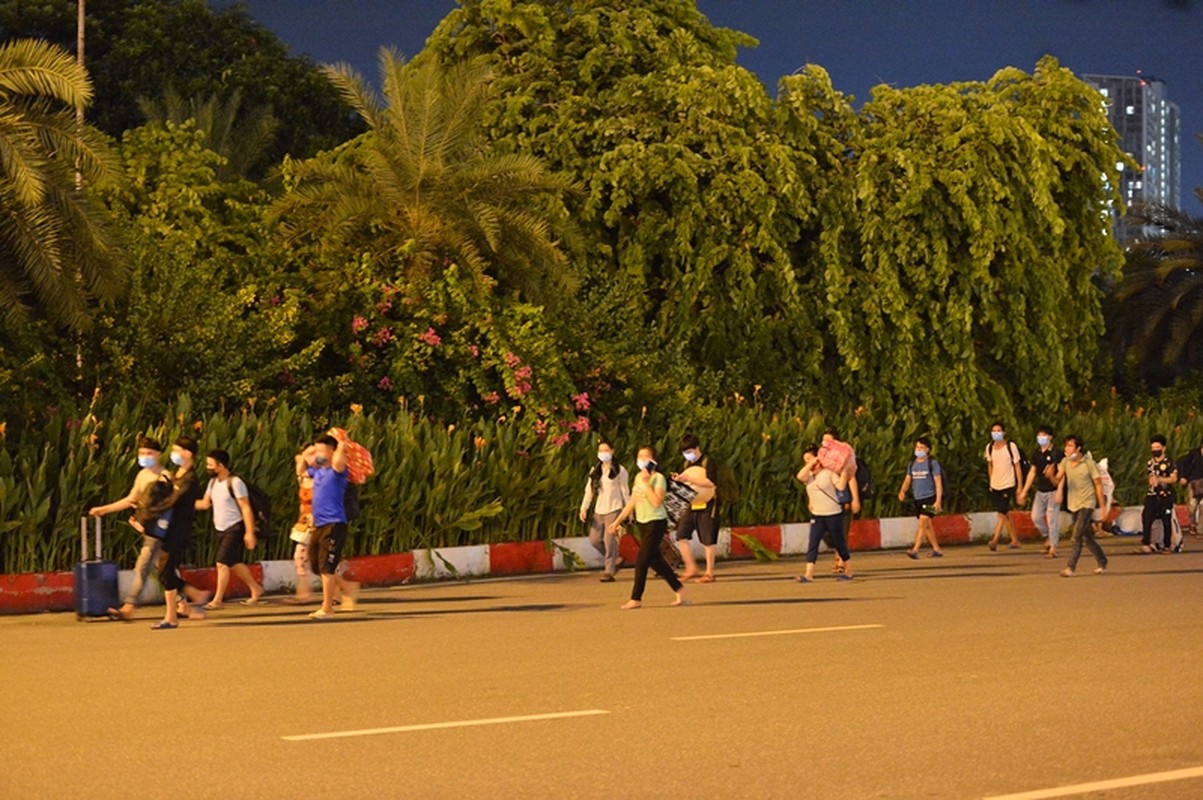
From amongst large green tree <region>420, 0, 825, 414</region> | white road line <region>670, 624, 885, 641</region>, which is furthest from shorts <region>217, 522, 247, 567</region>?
large green tree <region>420, 0, 825, 414</region>

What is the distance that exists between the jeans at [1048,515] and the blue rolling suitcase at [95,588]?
12.9 metres

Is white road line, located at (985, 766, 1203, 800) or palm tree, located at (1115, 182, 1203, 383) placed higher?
palm tree, located at (1115, 182, 1203, 383)

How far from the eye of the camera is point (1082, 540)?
2194cm

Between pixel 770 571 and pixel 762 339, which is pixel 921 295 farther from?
pixel 770 571

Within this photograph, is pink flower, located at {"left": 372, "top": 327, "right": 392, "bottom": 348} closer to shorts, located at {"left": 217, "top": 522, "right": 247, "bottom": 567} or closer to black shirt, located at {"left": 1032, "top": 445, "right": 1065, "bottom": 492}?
black shirt, located at {"left": 1032, "top": 445, "right": 1065, "bottom": 492}

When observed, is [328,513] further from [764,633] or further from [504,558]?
[504,558]

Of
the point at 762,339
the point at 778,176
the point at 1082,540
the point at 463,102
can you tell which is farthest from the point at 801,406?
the point at 1082,540

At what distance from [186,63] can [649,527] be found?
41.8m

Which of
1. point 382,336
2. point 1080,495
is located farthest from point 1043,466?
point 382,336

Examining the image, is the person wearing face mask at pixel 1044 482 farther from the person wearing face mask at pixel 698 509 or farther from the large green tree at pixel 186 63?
the large green tree at pixel 186 63

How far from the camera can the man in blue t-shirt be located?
1805 cm

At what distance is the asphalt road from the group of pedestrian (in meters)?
0.48

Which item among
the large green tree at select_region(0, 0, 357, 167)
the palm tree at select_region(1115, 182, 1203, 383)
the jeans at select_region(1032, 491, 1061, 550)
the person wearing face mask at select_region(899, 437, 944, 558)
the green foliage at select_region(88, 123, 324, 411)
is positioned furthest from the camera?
the large green tree at select_region(0, 0, 357, 167)

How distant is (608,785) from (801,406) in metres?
26.2
